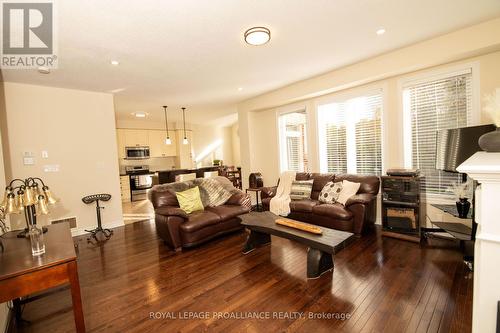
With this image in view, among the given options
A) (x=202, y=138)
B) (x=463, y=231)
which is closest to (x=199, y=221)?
(x=463, y=231)

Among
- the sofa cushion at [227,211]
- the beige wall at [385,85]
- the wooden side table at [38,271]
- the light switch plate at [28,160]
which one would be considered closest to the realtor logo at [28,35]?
the light switch plate at [28,160]

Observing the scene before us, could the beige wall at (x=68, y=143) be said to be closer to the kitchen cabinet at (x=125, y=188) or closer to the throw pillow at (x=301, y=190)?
the kitchen cabinet at (x=125, y=188)

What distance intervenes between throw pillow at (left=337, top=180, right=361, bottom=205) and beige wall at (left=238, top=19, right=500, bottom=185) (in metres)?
0.67

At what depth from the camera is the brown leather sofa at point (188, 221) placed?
3.29 m

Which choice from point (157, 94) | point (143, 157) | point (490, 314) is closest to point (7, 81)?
point (157, 94)

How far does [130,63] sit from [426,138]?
4495mm

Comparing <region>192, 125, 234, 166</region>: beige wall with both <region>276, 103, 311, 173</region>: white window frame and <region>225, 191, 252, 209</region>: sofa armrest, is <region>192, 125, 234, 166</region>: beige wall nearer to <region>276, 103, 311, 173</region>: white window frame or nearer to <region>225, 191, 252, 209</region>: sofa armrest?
<region>276, 103, 311, 173</region>: white window frame

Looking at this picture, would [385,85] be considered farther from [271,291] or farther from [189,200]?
[189,200]

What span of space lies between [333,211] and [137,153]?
21.8ft

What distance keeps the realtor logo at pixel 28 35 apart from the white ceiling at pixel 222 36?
0.39 feet

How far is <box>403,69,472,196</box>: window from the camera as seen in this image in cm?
316

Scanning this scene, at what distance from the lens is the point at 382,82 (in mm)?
3832

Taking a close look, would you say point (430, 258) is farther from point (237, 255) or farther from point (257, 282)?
point (237, 255)

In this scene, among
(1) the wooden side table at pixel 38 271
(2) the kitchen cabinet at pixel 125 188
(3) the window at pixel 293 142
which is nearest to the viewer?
(1) the wooden side table at pixel 38 271
